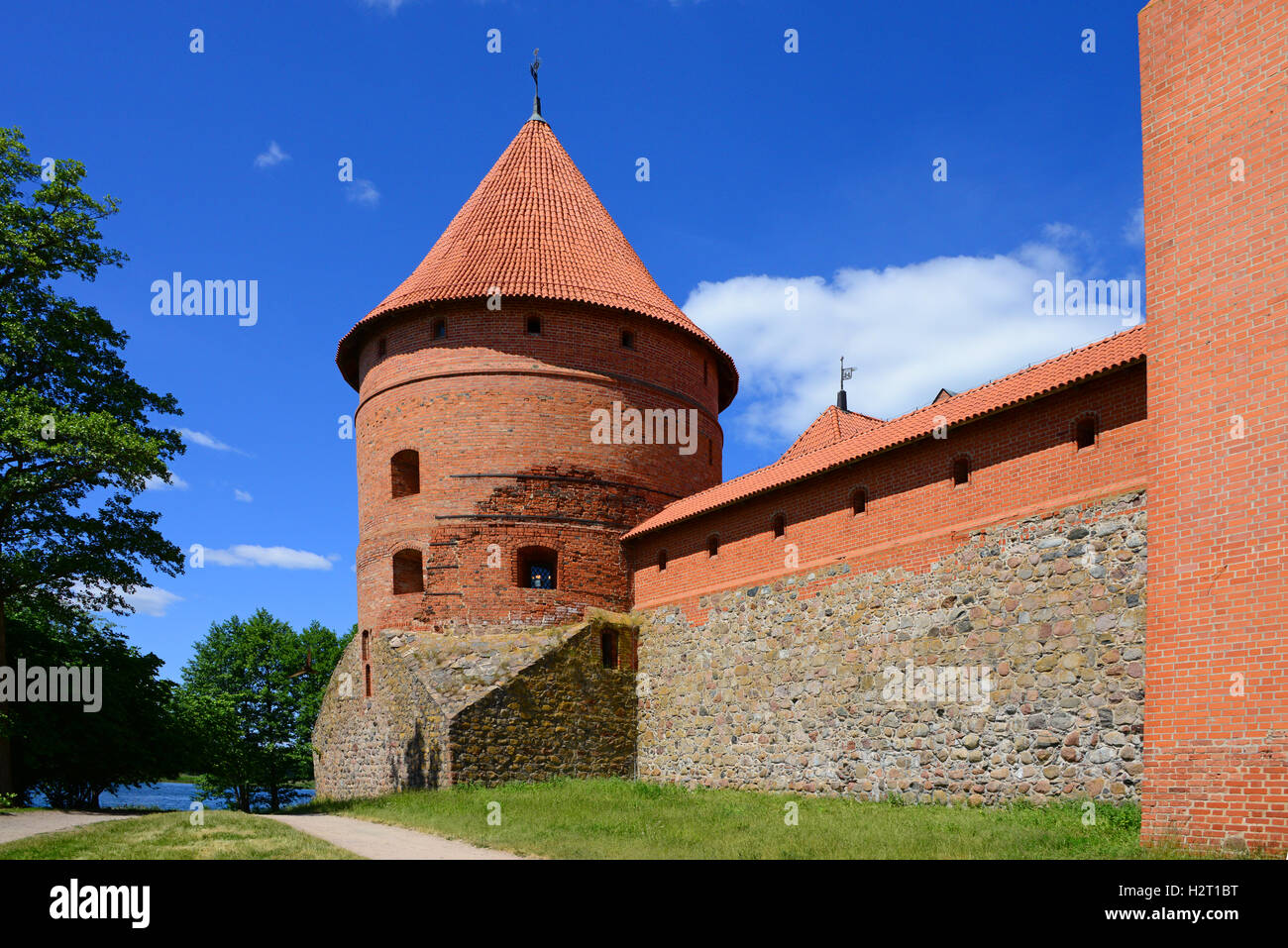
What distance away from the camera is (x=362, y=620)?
737 inches

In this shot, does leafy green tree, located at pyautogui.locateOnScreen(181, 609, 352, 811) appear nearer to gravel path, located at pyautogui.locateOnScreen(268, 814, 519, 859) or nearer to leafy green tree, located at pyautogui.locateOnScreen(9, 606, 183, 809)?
leafy green tree, located at pyautogui.locateOnScreen(9, 606, 183, 809)

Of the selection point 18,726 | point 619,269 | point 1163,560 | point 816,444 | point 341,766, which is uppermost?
point 619,269

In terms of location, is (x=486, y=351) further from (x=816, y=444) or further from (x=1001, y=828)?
(x=1001, y=828)

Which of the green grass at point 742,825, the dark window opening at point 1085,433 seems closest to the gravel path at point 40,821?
the green grass at point 742,825

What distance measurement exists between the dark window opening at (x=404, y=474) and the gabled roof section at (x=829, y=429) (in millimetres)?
6261

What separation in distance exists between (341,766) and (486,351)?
7.65 metres

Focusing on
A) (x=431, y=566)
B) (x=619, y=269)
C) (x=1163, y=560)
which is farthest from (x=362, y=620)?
(x=1163, y=560)

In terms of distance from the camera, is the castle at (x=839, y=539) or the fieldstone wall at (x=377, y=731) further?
the fieldstone wall at (x=377, y=731)

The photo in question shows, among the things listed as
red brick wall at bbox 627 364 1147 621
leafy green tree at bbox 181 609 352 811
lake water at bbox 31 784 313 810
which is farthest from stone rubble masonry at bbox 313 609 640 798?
leafy green tree at bbox 181 609 352 811

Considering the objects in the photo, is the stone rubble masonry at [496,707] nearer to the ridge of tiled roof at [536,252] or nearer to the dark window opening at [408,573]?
the dark window opening at [408,573]

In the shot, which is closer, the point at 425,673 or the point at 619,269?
the point at 425,673

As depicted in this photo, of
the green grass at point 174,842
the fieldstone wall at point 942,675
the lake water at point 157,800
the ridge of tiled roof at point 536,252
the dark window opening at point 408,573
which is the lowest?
the lake water at point 157,800

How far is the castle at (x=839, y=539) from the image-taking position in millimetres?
8492

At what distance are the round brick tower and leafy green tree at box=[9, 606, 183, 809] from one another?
3.59 m
